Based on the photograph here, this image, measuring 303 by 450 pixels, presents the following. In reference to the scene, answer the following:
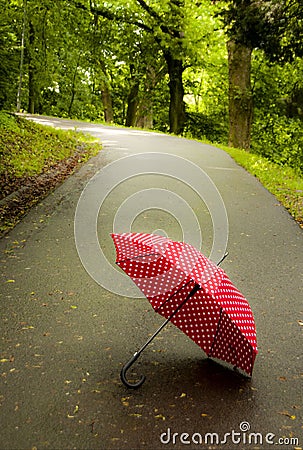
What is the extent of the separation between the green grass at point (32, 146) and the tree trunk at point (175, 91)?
931 centimetres

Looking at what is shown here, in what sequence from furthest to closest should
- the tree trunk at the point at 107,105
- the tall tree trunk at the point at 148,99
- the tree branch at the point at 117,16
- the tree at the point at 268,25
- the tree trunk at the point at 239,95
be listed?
1. the tree trunk at the point at 107,105
2. the tall tree trunk at the point at 148,99
3. the tree branch at the point at 117,16
4. the tree trunk at the point at 239,95
5. the tree at the point at 268,25

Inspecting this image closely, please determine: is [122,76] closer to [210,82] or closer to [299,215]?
[210,82]

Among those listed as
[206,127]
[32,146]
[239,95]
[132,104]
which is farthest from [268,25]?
[132,104]

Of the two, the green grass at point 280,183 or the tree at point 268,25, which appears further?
the tree at point 268,25

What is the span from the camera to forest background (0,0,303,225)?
10234 mm

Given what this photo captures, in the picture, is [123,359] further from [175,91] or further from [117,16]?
[117,16]

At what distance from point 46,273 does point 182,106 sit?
68.0 feet

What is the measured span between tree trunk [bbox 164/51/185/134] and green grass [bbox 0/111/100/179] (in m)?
9.31

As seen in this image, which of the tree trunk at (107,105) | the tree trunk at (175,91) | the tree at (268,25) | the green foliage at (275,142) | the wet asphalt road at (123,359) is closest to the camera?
the wet asphalt road at (123,359)

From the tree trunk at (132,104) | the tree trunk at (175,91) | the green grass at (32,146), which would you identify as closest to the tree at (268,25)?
the green grass at (32,146)

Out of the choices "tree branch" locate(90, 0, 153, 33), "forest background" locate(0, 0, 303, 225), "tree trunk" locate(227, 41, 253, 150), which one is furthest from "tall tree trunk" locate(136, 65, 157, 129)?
"tree trunk" locate(227, 41, 253, 150)

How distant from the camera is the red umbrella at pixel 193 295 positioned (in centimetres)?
330

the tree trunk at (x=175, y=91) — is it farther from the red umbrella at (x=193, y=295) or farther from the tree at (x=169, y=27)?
the red umbrella at (x=193, y=295)

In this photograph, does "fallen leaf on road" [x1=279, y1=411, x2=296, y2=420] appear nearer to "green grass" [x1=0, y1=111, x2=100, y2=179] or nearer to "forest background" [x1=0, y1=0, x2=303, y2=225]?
"forest background" [x1=0, y1=0, x2=303, y2=225]
